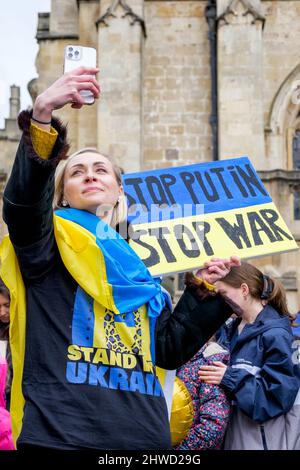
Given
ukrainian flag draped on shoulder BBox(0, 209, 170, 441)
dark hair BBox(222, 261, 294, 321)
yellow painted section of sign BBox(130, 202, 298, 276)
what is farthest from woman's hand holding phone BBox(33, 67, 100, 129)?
dark hair BBox(222, 261, 294, 321)

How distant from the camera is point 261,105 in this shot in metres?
A: 13.3

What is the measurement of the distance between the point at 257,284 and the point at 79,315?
6.19ft

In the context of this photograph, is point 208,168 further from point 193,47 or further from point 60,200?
point 193,47

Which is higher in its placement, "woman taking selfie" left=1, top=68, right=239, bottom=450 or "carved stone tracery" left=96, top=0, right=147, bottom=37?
"carved stone tracery" left=96, top=0, right=147, bottom=37

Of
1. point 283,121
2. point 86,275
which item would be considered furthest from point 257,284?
point 283,121

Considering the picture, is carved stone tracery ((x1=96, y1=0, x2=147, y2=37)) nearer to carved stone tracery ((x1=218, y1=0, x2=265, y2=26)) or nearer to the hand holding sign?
carved stone tracery ((x1=218, y1=0, x2=265, y2=26))

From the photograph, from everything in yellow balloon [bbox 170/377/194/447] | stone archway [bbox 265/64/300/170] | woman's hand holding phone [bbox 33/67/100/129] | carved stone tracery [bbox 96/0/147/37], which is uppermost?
carved stone tracery [bbox 96/0/147/37]

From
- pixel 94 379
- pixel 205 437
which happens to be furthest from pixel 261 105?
pixel 94 379

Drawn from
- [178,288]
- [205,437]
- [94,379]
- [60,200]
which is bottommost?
[178,288]

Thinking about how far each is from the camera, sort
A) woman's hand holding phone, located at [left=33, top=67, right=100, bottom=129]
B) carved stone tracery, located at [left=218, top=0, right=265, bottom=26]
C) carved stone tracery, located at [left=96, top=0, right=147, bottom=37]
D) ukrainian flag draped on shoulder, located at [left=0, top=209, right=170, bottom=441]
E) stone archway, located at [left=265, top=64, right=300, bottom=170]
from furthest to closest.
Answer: stone archway, located at [left=265, top=64, right=300, bottom=170] → carved stone tracery, located at [left=96, top=0, right=147, bottom=37] → carved stone tracery, located at [left=218, top=0, right=265, bottom=26] → ukrainian flag draped on shoulder, located at [left=0, top=209, right=170, bottom=441] → woman's hand holding phone, located at [left=33, top=67, right=100, bottom=129]

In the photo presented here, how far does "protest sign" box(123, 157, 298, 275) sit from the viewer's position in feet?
10.9

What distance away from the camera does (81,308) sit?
2.20 m
